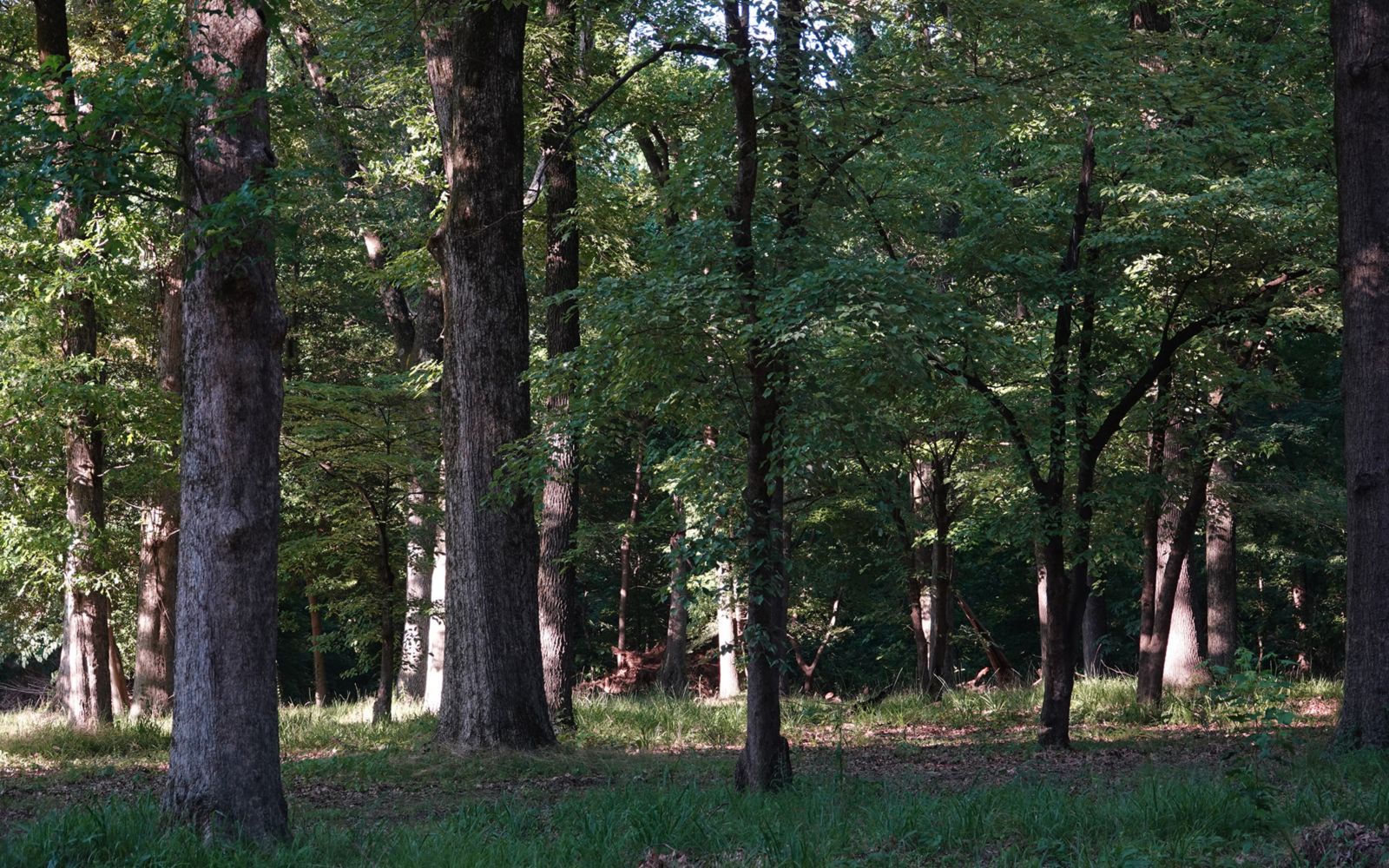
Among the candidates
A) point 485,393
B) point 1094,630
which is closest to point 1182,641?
point 1094,630

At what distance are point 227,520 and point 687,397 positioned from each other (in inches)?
127

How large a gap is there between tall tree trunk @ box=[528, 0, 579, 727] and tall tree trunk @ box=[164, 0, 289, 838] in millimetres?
6422

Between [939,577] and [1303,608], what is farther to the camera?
[1303,608]

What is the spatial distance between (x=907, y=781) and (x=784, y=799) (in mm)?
2179

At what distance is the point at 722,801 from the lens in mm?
7727

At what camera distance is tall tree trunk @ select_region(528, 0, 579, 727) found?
43.9 feet

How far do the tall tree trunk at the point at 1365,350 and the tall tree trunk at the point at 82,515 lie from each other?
12.8 metres

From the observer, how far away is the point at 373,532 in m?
15.5

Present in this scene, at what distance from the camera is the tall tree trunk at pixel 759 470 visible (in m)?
8.14

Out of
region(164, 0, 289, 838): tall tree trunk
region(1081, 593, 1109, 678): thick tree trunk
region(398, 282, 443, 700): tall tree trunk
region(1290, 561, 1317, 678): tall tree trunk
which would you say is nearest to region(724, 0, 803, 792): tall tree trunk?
region(164, 0, 289, 838): tall tree trunk

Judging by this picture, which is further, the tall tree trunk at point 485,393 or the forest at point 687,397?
the tall tree trunk at point 485,393

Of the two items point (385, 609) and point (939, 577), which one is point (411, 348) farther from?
point (939, 577)

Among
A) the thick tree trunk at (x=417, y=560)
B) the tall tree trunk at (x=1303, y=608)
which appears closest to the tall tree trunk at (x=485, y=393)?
the thick tree trunk at (x=417, y=560)

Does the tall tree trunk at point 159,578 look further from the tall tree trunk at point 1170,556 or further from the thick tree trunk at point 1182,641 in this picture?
the thick tree trunk at point 1182,641
